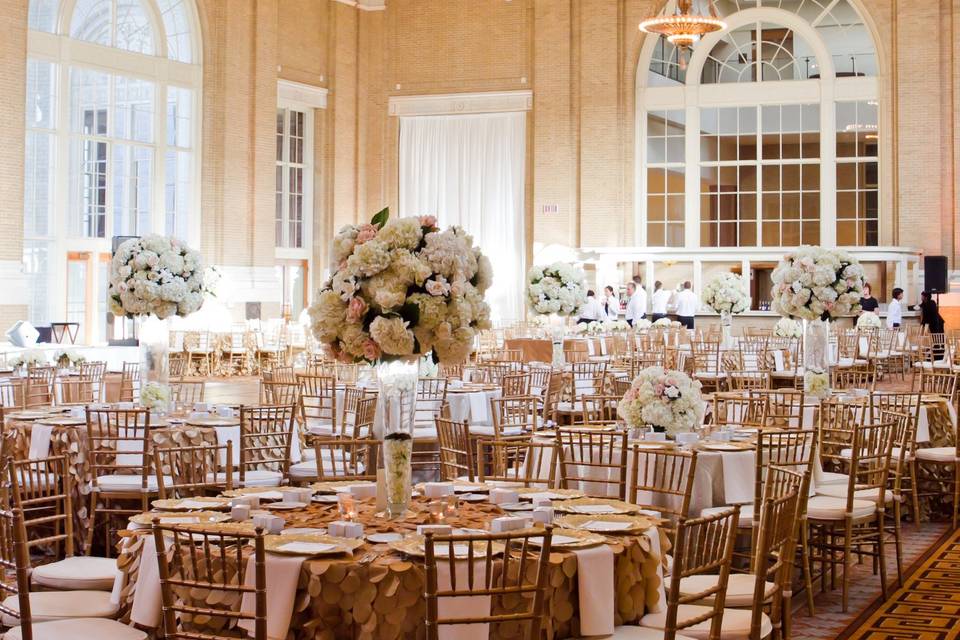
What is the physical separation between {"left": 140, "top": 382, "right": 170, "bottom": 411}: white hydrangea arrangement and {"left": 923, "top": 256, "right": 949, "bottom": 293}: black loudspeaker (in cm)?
1680

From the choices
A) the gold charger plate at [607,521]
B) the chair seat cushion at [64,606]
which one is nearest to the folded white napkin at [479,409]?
the gold charger plate at [607,521]

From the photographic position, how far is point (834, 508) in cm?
702

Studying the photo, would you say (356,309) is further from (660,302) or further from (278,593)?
(660,302)

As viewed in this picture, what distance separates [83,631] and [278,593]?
2.71ft

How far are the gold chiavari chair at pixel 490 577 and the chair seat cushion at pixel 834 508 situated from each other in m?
3.15

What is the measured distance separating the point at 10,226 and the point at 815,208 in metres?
15.0

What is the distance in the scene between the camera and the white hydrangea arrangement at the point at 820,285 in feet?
32.0

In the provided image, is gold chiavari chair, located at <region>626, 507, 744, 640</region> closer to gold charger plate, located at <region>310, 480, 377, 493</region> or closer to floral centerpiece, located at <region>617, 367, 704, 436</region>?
gold charger plate, located at <region>310, 480, 377, 493</region>

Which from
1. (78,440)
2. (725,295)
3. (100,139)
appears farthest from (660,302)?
(78,440)

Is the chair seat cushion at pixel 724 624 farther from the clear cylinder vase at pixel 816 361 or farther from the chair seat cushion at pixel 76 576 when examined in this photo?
the clear cylinder vase at pixel 816 361

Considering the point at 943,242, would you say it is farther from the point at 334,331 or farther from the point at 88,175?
the point at 334,331

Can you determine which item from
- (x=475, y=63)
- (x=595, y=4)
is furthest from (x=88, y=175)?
(x=595, y=4)

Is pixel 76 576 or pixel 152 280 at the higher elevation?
pixel 152 280

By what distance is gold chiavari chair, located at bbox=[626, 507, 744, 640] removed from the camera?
388cm
